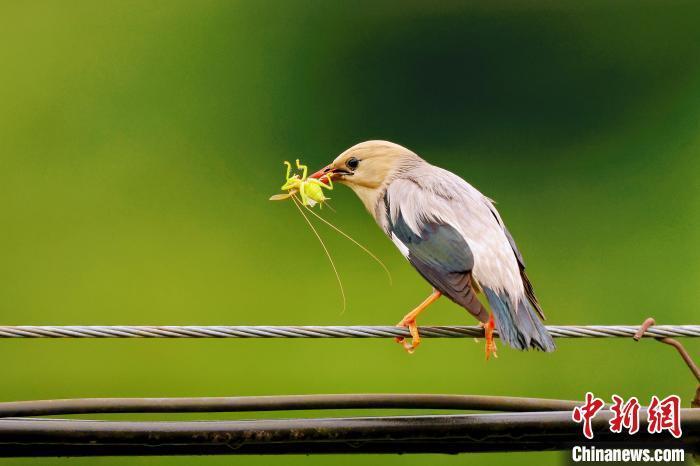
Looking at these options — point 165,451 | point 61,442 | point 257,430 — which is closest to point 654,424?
point 257,430

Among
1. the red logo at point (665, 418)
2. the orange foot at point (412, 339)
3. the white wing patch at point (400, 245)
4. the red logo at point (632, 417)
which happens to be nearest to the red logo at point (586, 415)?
the red logo at point (632, 417)

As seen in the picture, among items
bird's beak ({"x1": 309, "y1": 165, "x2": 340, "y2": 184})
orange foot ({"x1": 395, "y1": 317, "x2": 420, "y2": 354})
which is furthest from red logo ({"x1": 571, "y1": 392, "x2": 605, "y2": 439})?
bird's beak ({"x1": 309, "y1": 165, "x2": 340, "y2": 184})

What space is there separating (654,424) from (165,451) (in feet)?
4.17

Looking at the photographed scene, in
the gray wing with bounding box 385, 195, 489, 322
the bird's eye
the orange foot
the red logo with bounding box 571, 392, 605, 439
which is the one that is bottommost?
the red logo with bounding box 571, 392, 605, 439

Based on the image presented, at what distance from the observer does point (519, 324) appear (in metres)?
3.04

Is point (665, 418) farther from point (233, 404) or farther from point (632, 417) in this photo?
point (233, 404)

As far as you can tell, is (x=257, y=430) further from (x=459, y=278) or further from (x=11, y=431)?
(x=459, y=278)

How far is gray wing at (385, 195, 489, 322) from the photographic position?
3.16m

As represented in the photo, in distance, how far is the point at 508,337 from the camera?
3.00m

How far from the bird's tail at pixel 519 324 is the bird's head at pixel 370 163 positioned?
2.51 ft

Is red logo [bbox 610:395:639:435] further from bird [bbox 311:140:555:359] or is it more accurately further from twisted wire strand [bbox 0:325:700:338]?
bird [bbox 311:140:555:359]

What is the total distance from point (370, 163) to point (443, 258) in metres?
0.65

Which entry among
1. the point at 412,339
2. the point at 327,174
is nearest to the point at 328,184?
the point at 327,174

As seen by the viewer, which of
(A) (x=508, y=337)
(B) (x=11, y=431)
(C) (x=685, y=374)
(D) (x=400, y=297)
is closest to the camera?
(B) (x=11, y=431)
